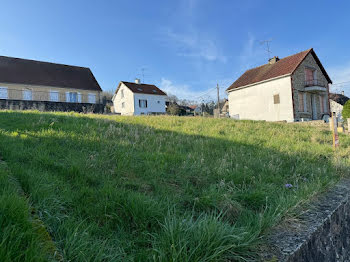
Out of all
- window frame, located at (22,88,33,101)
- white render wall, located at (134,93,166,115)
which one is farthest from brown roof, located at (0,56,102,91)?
white render wall, located at (134,93,166,115)

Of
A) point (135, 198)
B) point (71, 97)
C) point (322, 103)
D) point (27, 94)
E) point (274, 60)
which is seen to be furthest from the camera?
point (71, 97)

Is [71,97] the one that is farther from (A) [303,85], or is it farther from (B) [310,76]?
(B) [310,76]

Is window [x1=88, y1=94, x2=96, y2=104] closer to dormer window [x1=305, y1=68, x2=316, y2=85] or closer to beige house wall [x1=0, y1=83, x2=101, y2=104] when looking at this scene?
beige house wall [x1=0, y1=83, x2=101, y2=104]

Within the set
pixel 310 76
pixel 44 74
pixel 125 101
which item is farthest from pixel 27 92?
pixel 310 76

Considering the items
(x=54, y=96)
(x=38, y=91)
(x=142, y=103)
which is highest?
(x=142, y=103)

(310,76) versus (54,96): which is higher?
(310,76)

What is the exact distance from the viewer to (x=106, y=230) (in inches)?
66.7

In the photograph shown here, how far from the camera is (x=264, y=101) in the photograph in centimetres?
2333

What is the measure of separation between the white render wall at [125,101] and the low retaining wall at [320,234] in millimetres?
32607

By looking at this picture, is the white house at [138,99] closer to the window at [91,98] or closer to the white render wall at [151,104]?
the white render wall at [151,104]

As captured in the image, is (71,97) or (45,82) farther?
(71,97)

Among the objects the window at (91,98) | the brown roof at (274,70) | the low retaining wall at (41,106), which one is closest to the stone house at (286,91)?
the brown roof at (274,70)

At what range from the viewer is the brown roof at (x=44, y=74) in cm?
2375

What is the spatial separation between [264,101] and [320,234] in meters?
23.3
